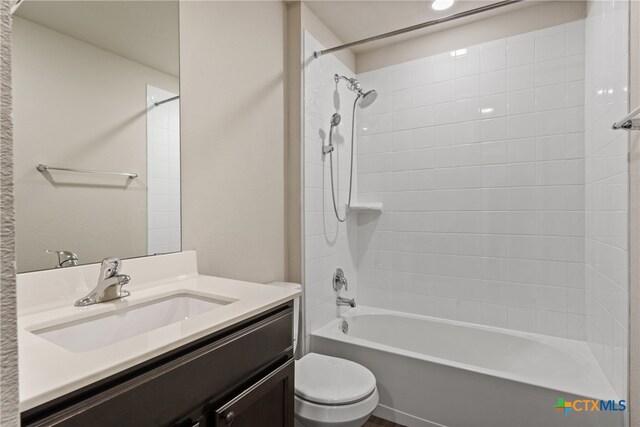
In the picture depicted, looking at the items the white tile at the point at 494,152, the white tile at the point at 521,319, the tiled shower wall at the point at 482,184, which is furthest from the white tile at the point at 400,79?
the white tile at the point at 521,319

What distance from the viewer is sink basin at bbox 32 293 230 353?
87 cm

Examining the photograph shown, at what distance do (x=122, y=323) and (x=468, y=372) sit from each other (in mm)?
1556

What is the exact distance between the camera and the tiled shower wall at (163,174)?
127cm

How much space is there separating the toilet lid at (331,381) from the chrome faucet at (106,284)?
3.03ft

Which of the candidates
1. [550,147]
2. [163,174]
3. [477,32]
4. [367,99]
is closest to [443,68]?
[477,32]

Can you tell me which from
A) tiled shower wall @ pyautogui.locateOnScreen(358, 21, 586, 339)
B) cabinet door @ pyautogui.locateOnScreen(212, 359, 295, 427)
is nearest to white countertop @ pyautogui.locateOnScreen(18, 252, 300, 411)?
cabinet door @ pyautogui.locateOnScreen(212, 359, 295, 427)

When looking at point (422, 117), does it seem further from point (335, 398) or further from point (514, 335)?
point (335, 398)

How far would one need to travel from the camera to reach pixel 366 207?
2.59m

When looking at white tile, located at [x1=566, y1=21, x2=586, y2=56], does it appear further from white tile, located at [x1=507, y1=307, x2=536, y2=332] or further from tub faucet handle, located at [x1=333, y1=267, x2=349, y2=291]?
tub faucet handle, located at [x1=333, y1=267, x2=349, y2=291]

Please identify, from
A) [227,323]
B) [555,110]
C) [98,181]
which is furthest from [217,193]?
[555,110]

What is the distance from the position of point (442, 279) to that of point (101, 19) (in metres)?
2.41

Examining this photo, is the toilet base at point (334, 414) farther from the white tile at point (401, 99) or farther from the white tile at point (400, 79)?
the white tile at point (400, 79)

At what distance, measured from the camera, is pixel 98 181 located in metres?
1.12

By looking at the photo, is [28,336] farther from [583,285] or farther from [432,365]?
[583,285]
